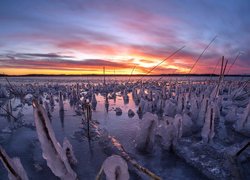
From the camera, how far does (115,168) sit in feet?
7.11

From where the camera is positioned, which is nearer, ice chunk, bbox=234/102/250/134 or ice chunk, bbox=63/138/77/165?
ice chunk, bbox=63/138/77/165

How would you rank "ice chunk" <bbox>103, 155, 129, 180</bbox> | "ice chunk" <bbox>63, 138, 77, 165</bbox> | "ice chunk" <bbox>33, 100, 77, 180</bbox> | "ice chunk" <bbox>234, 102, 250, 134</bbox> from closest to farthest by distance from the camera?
1. "ice chunk" <bbox>103, 155, 129, 180</bbox>
2. "ice chunk" <bbox>33, 100, 77, 180</bbox>
3. "ice chunk" <bbox>63, 138, 77, 165</bbox>
4. "ice chunk" <bbox>234, 102, 250, 134</bbox>

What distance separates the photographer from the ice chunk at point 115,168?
7.06 ft

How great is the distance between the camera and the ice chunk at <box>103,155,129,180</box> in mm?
2150

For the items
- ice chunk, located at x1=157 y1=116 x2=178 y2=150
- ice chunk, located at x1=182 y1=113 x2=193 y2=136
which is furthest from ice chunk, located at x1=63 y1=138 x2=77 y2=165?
ice chunk, located at x1=182 y1=113 x2=193 y2=136

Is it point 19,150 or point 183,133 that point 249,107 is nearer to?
point 183,133

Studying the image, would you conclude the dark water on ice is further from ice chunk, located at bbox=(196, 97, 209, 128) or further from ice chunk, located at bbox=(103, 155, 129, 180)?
ice chunk, located at bbox=(103, 155, 129, 180)

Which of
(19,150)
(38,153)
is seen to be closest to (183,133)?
(38,153)

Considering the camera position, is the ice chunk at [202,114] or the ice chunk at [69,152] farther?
the ice chunk at [202,114]

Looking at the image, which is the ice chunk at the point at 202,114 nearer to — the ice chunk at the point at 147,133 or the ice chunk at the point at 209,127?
the ice chunk at the point at 209,127

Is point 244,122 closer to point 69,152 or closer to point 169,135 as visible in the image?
point 169,135

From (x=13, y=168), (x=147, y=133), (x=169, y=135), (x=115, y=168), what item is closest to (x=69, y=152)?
(x=147, y=133)

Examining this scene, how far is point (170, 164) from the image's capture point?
4.97m

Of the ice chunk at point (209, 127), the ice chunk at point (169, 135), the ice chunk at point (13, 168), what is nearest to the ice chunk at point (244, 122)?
the ice chunk at point (209, 127)
